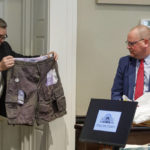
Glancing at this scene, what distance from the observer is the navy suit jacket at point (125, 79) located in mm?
3008

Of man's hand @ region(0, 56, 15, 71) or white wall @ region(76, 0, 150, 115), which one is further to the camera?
white wall @ region(76, 0, 150, 115)

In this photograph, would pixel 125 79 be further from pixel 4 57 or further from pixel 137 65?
pixel 4 57

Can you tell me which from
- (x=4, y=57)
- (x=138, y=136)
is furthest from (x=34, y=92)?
(x=138, y=136)

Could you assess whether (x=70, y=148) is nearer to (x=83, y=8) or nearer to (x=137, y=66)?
(x=137, y=66)

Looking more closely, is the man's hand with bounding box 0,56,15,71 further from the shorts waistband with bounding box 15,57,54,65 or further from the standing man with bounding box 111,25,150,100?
the standing man with bounding box 111,25,150,100

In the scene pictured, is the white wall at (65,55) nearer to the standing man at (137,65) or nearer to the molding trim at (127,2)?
the molding trim at (127,2)

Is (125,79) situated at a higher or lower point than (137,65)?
lower

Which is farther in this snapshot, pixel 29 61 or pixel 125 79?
pixel 29 61

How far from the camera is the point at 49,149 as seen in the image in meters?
3.52

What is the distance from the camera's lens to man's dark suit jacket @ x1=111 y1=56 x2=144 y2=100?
3.01 m

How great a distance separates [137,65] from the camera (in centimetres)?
303

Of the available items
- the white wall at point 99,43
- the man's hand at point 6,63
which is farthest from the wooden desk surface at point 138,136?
the white wall at point 99,43

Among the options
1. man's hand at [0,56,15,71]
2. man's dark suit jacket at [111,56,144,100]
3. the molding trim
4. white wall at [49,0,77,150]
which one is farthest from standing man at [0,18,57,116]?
the molding trim

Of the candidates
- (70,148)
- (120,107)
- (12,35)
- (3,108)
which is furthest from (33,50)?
(120,107)
